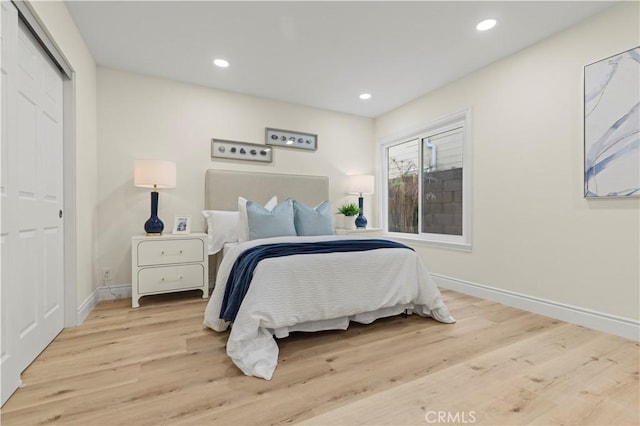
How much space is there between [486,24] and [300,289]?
2574 mm

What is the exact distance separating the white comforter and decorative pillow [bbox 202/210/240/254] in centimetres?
101

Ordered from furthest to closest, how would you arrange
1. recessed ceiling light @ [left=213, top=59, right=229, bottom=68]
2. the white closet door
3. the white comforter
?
1. recessed ceiling light @ [left=213, top=59, right=229, bottom=68]
2. the white comforter
3. the white closet door

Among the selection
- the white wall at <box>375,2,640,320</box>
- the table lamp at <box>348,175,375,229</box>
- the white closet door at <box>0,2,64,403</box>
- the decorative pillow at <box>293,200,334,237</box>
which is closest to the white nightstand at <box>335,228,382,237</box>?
the table lamp at <box>348,175,375,229</box>

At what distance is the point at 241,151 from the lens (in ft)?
12.6

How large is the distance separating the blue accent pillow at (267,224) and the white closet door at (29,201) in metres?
1.44

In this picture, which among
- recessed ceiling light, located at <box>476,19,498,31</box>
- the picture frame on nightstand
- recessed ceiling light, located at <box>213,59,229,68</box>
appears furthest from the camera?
the picture frame on nightstand

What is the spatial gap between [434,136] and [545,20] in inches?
64.4

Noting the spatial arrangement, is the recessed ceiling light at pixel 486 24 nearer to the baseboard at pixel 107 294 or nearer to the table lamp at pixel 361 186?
the table lamp at pixel 361 186

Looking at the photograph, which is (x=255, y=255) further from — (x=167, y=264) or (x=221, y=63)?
(x=221, y=63)

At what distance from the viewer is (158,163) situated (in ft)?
9.77

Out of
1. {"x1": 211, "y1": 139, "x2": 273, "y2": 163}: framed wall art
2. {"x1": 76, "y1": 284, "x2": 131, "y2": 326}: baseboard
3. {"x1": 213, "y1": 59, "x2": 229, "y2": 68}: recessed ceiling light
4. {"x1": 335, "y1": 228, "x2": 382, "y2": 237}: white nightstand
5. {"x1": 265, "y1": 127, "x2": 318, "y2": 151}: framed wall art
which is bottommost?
{"x1": 76, "y1": 284, "x2": 131, "y2": 326}: baseboard

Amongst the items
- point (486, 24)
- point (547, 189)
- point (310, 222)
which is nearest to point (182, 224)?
point (310, 222)

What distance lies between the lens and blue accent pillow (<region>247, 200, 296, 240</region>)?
2.91 m

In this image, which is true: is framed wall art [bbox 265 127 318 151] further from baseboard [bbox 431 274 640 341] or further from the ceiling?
baseboard [bbox 431 274 640 341]
